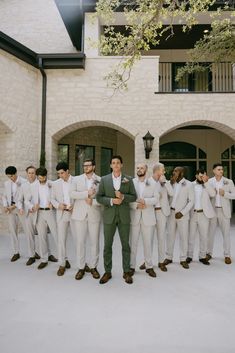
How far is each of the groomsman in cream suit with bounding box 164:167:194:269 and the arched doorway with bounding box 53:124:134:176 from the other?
7433 mm

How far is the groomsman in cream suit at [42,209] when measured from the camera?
4.92 meters

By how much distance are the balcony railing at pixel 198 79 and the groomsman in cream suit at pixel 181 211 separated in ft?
25.3

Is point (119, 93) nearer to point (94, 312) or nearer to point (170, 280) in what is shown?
point (170, 280)

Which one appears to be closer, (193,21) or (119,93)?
(193,21)

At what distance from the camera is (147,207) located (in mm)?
4406

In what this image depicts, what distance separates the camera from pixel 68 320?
302 centimetres

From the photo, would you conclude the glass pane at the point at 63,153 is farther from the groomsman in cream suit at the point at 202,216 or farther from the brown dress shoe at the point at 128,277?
the brown dress shoe at the point at 128,277

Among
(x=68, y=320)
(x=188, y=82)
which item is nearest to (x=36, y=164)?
(x=68, y=320)

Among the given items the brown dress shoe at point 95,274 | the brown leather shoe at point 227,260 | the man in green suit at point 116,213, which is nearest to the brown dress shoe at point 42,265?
the brown dress shoe at point 95,274

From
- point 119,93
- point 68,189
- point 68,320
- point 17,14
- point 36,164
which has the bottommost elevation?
point 68,320

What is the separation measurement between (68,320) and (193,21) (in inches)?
233

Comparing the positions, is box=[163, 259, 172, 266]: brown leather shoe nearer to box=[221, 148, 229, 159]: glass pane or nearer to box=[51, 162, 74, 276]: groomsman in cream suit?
box=[51, 162, 74, 276]: groomsman in cream suit

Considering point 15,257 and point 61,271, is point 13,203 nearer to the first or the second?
point 15,257

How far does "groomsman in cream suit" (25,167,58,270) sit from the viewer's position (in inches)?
→ 194
